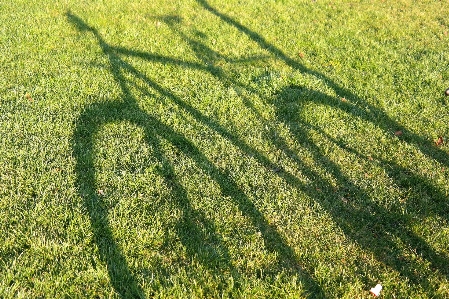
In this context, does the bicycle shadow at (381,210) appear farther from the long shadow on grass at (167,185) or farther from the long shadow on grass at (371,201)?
the long shadow on grass at (167,185)

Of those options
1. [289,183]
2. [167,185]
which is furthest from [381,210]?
[167,185]

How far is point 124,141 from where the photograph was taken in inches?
180

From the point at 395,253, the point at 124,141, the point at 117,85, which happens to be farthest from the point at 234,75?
the point at 395,253

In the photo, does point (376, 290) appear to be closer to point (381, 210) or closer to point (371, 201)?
point (381, 210)

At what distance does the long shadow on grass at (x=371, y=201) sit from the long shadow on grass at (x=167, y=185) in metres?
0.59

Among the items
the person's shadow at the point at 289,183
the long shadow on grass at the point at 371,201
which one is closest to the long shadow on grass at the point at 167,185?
the person's shadow at the point at 289,183

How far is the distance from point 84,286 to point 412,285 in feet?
7.87

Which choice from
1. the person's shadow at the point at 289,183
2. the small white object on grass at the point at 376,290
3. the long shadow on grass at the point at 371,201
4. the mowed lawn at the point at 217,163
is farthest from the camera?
the long shadow on grass at the point at 371,201

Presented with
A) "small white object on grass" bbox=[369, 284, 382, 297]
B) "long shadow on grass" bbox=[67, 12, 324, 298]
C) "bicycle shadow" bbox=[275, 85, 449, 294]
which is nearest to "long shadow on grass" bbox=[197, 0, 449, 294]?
"bicycle shadow" bbox=[275, 85, 449, 294]

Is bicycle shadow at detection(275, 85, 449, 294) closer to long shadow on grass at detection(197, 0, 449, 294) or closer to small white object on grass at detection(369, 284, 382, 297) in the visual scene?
long shadow on grass at detection(197, 0, 449, 294)

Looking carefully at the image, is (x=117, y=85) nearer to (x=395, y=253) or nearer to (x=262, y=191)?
(x=262, y=191)

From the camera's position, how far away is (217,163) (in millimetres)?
4352

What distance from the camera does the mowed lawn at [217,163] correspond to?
3217 mm

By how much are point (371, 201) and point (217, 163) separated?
1.53 meters
